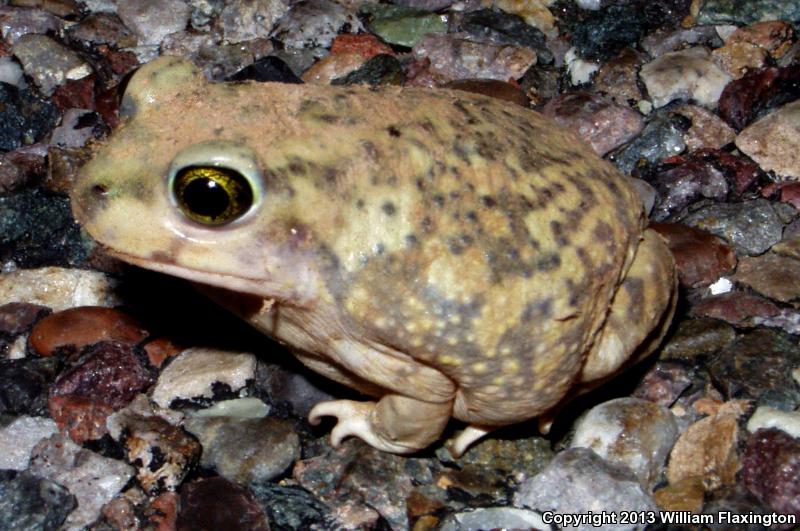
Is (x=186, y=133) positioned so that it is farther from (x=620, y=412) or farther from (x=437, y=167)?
(x=620, y=412)

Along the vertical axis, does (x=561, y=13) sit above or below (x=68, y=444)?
above

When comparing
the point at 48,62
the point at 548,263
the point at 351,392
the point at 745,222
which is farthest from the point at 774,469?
the point at 48,62

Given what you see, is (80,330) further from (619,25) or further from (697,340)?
(619,25)

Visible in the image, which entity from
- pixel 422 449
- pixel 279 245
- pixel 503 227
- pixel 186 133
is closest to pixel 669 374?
pixel 422 449

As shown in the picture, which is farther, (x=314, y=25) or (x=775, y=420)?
(x=314, y=25)

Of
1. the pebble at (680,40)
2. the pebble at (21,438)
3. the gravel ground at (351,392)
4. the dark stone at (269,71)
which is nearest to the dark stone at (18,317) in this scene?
the gravel ground at (351,392)

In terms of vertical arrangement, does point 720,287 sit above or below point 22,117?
below

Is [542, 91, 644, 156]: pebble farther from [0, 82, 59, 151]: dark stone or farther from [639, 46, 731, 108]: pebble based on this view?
[0, 82, 59, 151]: dark stone
